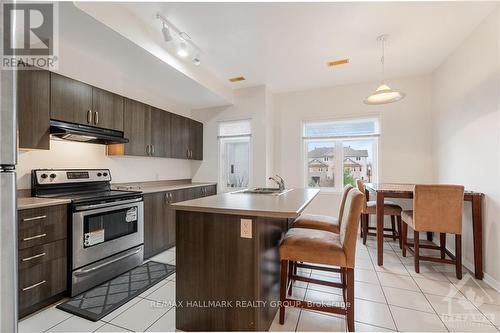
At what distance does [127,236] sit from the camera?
2.64 meters

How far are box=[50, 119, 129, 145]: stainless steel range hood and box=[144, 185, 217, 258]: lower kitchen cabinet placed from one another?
2.79 feet

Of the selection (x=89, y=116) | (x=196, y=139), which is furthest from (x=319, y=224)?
(x=196, y=139)

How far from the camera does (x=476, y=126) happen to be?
2625 mm

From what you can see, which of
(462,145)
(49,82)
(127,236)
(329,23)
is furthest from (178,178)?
(462,145)

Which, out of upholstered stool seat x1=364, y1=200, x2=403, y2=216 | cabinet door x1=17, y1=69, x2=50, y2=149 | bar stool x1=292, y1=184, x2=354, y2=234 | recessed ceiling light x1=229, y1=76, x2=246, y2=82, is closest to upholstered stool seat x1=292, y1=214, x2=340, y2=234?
bar stool x1=292, y1=184, x2=354, y2=234

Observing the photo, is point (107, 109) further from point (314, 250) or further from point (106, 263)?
point (314, 250)

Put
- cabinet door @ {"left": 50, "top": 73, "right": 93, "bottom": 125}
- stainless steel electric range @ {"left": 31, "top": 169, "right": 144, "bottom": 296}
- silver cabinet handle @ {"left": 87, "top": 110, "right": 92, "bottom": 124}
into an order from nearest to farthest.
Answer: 1. stainless steel electric range @ {"left": 31, "top": 169, "right": 144, "bottom": 296}
2. cabinet door @ {"left": 50, "top": 73, "right": 93, "bottom": 125}
3. silver cabinet handle @ {"left": 87, "top": 110, "right": 92, "bottom": 124}

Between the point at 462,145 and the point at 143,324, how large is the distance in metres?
4.10

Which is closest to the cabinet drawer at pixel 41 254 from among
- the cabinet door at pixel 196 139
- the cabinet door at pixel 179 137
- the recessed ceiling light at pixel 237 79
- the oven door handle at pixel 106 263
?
the oven door handle at pixel 106 263

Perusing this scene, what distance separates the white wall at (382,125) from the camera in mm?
3955

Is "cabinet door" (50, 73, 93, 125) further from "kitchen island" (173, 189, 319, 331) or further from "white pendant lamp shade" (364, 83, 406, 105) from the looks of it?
"white pendant lamp shade" (364, 83, 406, 105)

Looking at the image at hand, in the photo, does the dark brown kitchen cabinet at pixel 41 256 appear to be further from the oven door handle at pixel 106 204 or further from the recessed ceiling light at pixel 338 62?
the recessed ceiling light at pixel 338 62

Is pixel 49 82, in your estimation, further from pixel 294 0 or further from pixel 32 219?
pixel 294 0

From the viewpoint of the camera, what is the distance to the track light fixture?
238 centimetres
